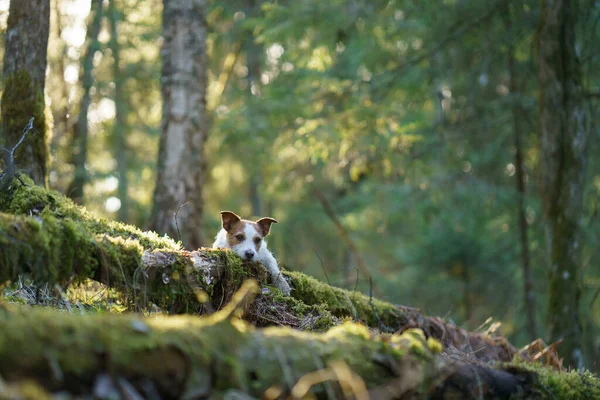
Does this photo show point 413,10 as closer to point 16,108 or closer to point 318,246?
point 16,108

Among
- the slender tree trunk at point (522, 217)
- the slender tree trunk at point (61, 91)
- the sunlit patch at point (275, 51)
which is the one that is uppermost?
the sunlit patch at point (275, 51)

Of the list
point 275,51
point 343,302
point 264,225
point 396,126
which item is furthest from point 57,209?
point 275,51

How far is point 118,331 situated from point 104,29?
671 inches

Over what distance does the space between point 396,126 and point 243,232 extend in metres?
6.27

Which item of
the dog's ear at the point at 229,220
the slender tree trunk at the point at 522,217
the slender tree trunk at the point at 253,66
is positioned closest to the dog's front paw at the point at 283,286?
the dog's ear at the point at 229,220

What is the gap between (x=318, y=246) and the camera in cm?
2789

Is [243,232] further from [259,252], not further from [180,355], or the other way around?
[180,355]

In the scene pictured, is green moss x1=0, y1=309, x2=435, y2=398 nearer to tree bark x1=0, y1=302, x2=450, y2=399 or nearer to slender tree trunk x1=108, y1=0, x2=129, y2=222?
tree bark x1=0, y1=302, x2=450, y2=399

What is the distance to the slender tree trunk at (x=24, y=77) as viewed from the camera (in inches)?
223

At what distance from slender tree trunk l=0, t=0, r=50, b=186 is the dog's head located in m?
2.04

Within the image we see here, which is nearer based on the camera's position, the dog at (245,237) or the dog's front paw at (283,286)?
the dog's front paw at (283,286)

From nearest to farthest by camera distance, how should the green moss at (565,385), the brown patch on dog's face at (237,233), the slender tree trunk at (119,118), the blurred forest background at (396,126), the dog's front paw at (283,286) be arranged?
1. the green moss at (565,385)
2. the dog's front paw at (283,286)
3. the brown patch on dog's face at (237,233)
4. the blurred forest background at (396,126)
5. the slender tree trunk at (119,118)

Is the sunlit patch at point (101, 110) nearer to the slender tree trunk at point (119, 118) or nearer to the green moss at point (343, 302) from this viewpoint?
the slender tree trunk at point (119, 118)

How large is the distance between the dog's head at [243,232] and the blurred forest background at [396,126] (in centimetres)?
157
